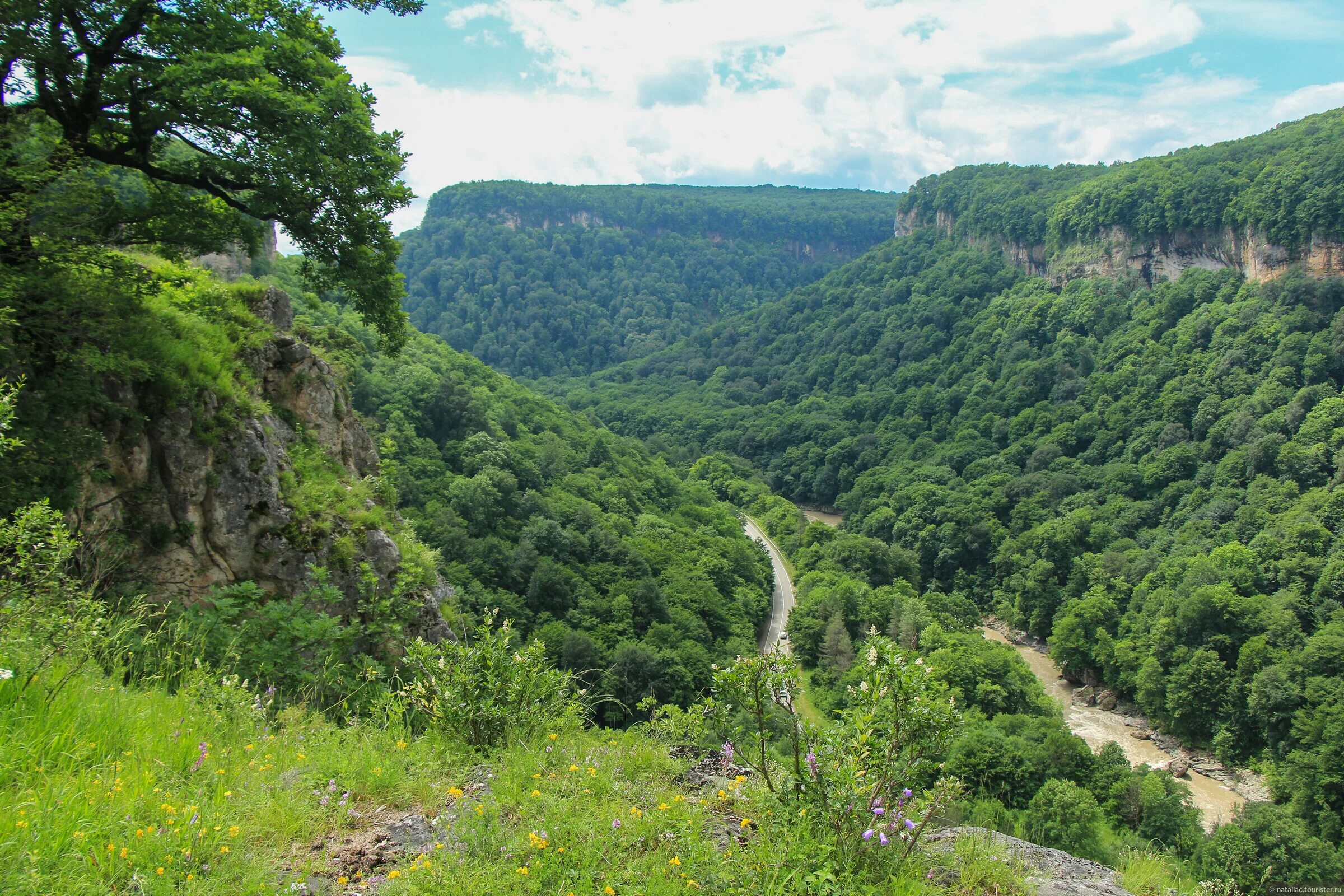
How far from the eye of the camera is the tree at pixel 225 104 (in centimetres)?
762

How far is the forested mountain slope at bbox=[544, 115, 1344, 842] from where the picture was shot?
38.1 metres

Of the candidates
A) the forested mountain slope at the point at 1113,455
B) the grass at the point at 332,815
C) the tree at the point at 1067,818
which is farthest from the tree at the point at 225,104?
the forested mountain slope at the point at 1113,455

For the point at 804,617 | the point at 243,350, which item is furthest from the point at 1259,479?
the point at 243,350

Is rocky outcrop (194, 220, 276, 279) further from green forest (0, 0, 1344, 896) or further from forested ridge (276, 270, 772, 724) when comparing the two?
forested ridge (276, 270, 772, 724)

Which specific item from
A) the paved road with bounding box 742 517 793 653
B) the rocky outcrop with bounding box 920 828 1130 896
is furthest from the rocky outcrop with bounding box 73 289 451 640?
the paved road with bounding box 742 517 793 653

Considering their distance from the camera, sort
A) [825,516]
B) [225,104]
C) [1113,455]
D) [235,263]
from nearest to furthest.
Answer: [225,104] → [235,263] → [1113,455] → [825,516]

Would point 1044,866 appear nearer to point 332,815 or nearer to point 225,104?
point 332,815

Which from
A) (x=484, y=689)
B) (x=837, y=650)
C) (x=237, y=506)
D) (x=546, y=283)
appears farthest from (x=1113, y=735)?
(x=546, y=283)

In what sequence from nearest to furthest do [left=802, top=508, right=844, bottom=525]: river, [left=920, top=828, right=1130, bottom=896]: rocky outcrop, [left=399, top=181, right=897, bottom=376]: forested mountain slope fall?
1. [left=920, top=828, right=1130, bottom=896]: rocky outcrop
2. [left=802, top=508, right=844, bottom=525]: river
3. [left=399, top=181, right=897, bottom=376]: forested mountain slope

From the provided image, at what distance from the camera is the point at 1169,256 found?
8169 cm

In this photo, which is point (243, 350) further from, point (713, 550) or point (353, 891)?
point (713, 550)

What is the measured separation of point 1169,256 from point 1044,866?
315 ft

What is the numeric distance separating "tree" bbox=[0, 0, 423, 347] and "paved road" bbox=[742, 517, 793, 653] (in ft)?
106

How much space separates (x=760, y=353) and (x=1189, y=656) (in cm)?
9275
